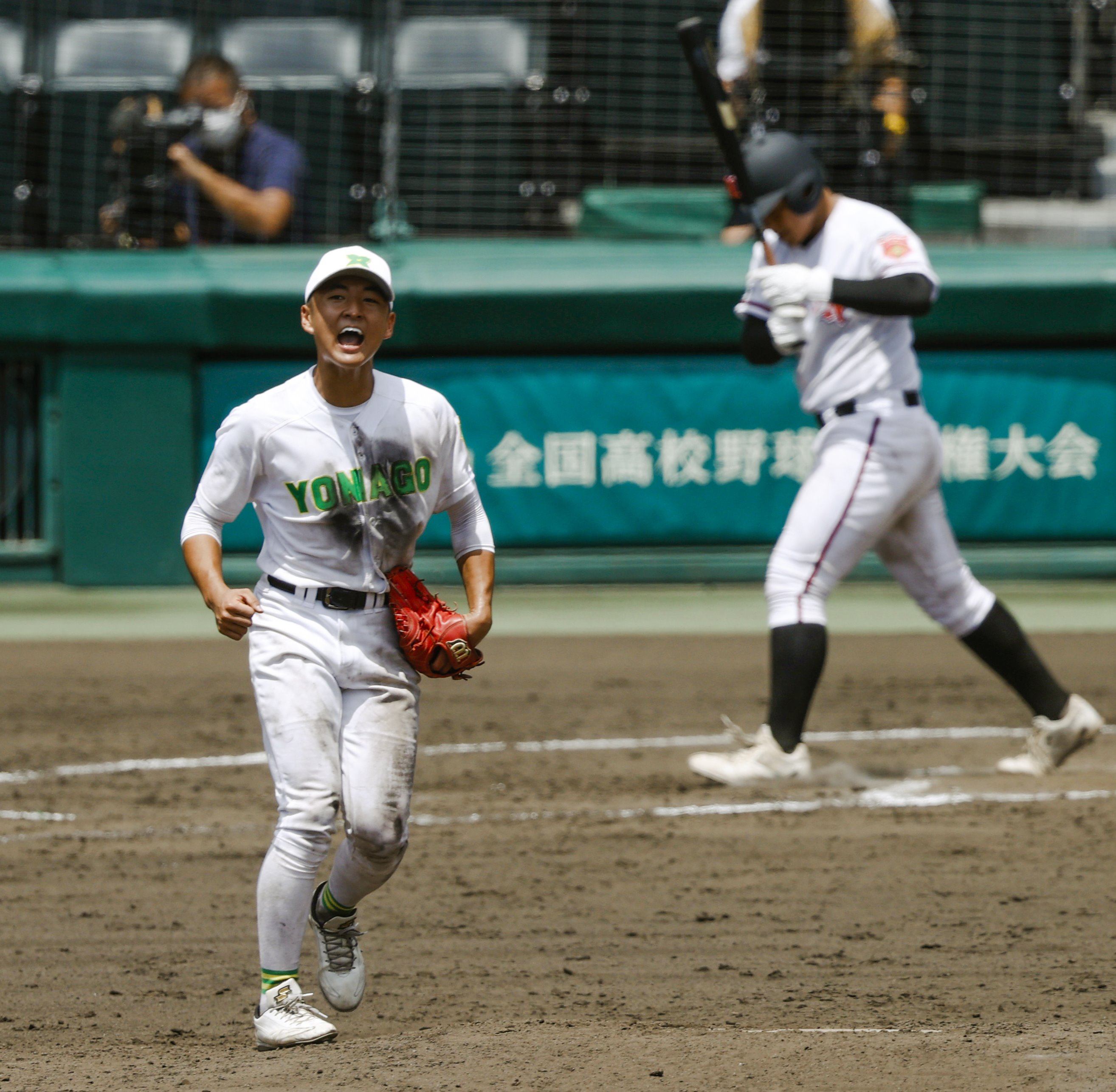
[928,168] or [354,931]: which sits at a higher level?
[928,168]

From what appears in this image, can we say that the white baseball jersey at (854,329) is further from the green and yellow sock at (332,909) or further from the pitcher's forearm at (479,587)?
the green and yellow sock at (332,909)

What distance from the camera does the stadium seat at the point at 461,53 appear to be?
10.7 metres

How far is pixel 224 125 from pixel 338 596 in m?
6.84

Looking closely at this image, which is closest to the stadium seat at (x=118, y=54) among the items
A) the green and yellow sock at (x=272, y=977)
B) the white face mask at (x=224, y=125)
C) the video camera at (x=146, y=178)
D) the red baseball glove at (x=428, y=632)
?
the video camera at (x=146, y=178)

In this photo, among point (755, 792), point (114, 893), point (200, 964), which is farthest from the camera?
point (755, 792)

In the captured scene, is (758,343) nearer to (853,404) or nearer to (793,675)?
(853,404)

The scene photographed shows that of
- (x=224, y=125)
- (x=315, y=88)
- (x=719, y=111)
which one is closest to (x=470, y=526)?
(x=719, y=111)

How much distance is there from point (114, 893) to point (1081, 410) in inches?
260

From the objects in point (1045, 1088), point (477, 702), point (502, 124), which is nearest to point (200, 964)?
point (1045, 1088)

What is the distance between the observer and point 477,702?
7.19 metres

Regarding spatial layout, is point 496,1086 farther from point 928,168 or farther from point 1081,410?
point 928,168

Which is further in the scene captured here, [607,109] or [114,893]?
[607,109]

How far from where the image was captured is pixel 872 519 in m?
5.68

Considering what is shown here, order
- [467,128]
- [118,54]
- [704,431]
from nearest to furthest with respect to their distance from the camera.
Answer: [704,431], [467,128], [118,54]
